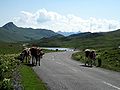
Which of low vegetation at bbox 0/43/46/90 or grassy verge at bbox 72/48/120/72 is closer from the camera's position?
low vegetation at bbox 0/43/46/90

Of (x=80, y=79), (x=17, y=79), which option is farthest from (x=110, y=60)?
(x=17, y=79)

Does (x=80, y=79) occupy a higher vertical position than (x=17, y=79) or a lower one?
lower

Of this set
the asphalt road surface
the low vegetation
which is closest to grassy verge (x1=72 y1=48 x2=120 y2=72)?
the asphalt road surface

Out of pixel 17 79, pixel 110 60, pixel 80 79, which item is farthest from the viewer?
pixel 110 60

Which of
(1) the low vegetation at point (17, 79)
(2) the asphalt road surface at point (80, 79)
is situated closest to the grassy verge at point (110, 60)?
(2) the asphalt road surface at point (80, 79)

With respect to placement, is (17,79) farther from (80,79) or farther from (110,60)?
(110,60)

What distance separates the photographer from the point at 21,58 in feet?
165

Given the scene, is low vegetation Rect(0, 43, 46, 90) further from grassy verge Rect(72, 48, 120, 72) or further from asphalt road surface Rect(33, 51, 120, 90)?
grassy verge Rect(72, 48, 120, 72)

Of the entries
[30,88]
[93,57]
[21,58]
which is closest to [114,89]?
[30,88]

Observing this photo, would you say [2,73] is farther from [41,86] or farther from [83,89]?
[83,89]

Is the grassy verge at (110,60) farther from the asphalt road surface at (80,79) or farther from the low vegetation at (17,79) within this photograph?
the low vegetation at (17,79)

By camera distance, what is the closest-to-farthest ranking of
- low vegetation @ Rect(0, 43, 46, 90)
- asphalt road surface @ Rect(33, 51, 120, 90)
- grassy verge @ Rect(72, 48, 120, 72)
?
low vegetation @ Rect(0, 43, 46, 90)
asphalt road surface @ Rect(33, 51, 120, 90)
grassy verge @ Rect(72, 48, 120, 72)

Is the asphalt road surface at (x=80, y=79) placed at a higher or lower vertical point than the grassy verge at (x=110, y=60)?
lower

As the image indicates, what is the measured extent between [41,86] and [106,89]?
14.4 ft
